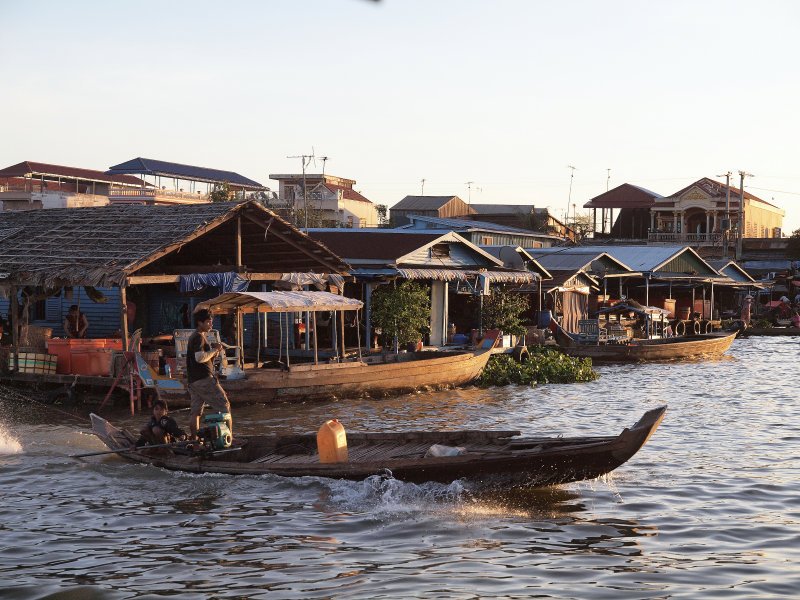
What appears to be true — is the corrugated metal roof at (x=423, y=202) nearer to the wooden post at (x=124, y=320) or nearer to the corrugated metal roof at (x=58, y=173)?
the corrugated metal roof at (x=58, y=173)

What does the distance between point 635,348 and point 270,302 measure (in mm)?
15523

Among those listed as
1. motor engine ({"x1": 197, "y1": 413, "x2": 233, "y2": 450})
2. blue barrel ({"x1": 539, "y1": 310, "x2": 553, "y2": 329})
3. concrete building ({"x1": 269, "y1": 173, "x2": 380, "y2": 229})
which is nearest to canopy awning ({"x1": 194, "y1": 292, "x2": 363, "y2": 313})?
motor engine ({"x1": 197, "y1": 413, "x2": 233, "y2": 450})

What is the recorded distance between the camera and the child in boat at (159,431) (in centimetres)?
1265

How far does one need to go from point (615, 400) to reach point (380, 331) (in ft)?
23.7

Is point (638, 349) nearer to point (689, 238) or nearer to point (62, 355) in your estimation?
point (62, 355)

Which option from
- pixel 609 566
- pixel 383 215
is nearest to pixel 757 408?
pixel 609 566

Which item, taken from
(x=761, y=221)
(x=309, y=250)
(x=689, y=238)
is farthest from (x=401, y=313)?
(x=761, y=221)

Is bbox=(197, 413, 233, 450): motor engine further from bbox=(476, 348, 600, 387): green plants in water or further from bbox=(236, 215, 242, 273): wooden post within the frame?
bbox=(476, 348, 600, 387): green plants in water

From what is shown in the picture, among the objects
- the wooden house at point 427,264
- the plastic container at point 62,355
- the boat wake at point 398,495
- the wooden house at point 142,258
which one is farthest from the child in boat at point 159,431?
the wooden house at point 427,264

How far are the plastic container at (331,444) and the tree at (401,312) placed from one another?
12944mm

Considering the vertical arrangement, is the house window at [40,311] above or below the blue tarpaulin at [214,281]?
below

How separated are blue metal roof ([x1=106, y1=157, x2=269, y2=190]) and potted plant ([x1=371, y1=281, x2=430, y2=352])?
146 feet

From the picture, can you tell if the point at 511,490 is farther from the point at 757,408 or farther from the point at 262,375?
the point at 757,408

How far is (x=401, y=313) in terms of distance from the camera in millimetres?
25000
